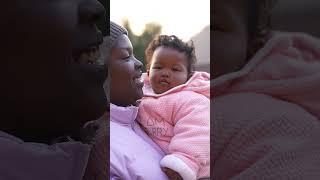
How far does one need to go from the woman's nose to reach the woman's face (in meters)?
0.06

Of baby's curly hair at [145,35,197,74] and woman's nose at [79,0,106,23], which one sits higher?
woman's nose at [79,0,106,23]

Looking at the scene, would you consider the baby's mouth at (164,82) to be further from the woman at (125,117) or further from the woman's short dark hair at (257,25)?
the woman's short dark hair at (257,25)

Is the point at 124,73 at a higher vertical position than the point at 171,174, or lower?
higher

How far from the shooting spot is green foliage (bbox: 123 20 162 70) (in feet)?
3.47

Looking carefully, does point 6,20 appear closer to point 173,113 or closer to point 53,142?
point 53,142

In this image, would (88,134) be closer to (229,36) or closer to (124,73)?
(124,73)

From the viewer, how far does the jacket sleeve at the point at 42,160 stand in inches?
41.1

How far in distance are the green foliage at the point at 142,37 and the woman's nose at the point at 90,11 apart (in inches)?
2.1

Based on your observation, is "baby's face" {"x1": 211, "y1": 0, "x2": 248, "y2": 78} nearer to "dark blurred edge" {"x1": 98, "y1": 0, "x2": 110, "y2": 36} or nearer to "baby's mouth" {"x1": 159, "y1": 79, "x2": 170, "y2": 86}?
"baby's mouth" {"x1": 159, "y1": 79, "x2": 170, "y2": 86}

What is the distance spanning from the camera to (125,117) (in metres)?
1.09

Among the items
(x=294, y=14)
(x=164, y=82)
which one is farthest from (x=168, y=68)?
(x=294, y=14)

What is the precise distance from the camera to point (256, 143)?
106 cm

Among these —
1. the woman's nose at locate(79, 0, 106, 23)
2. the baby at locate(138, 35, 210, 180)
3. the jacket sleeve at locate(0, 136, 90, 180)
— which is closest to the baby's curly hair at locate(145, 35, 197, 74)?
the baby at locate(138, 35, 210, 180)

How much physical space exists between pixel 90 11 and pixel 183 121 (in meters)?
0.27
